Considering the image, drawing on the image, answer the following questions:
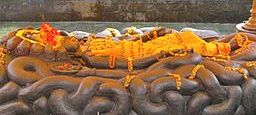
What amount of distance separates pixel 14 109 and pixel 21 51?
0.37 m

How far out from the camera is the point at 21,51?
9.11ft

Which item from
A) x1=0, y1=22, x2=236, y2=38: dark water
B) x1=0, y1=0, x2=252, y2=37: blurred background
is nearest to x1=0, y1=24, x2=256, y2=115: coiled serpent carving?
x1=0, y1=22, x2=236, y2=38: dark water

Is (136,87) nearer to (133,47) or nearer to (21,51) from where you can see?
(133,47)

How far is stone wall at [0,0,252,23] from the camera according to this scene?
21.6 feet

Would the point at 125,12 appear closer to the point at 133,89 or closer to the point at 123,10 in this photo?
the point at 123,10

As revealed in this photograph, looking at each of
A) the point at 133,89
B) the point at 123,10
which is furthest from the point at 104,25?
the point at 133,89

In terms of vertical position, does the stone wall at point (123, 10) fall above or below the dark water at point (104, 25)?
above

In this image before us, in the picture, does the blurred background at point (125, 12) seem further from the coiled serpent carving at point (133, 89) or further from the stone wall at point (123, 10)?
the coiled serpent carving at point (133, 89)

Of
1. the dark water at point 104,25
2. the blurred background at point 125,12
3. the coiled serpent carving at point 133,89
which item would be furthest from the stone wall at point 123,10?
the coiled serpent carving at point 133,89

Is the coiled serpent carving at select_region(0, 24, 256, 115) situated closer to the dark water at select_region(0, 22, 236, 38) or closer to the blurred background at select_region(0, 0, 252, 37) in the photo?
the dark water at select_region(0, 22, 236, 38)

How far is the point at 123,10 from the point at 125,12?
4 centimetres

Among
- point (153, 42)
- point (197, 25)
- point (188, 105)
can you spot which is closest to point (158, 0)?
point (197, 25)

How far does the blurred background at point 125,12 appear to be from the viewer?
259 inches

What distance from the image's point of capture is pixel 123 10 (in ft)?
21.9
